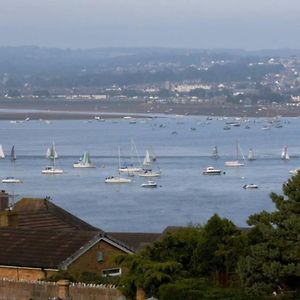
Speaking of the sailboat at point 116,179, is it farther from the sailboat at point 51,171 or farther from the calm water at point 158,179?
the sailboat at point 51,171

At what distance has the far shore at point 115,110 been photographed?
490ft

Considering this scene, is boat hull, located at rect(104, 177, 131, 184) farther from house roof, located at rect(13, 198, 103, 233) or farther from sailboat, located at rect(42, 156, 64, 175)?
house roof, located at rect(13, 198, 103, 233)

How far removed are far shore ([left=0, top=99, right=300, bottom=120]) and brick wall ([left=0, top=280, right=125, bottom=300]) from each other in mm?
134374

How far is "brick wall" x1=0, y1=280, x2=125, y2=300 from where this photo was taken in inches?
318

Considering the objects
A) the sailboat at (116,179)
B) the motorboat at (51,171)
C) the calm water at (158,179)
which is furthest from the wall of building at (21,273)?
the motorboat at (51,171)

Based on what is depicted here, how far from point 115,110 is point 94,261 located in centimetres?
15409

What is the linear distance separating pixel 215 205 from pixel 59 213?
90.0 ft

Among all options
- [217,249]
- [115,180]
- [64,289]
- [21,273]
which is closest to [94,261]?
[21,273]

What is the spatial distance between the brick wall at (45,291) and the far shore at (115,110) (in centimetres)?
13437

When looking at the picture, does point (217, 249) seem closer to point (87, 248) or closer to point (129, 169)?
point (87, 248)

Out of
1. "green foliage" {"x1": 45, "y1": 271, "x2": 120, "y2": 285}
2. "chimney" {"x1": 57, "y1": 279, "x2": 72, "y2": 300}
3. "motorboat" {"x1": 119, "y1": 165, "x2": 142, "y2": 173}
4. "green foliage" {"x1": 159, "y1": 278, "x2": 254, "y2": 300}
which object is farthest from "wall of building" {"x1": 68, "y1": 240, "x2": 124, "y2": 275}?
"motorboat" {"x1": 119, "y1": 165, "x2": 142, "y2": 173}

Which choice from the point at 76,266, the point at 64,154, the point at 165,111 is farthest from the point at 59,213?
the point at 165,111

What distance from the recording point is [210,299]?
23.6 ft

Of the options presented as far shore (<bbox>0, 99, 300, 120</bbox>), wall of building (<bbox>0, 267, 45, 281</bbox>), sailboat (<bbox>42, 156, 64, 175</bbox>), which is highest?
wall of building (<bbox>0, 267, 45, 281</bbox>)
